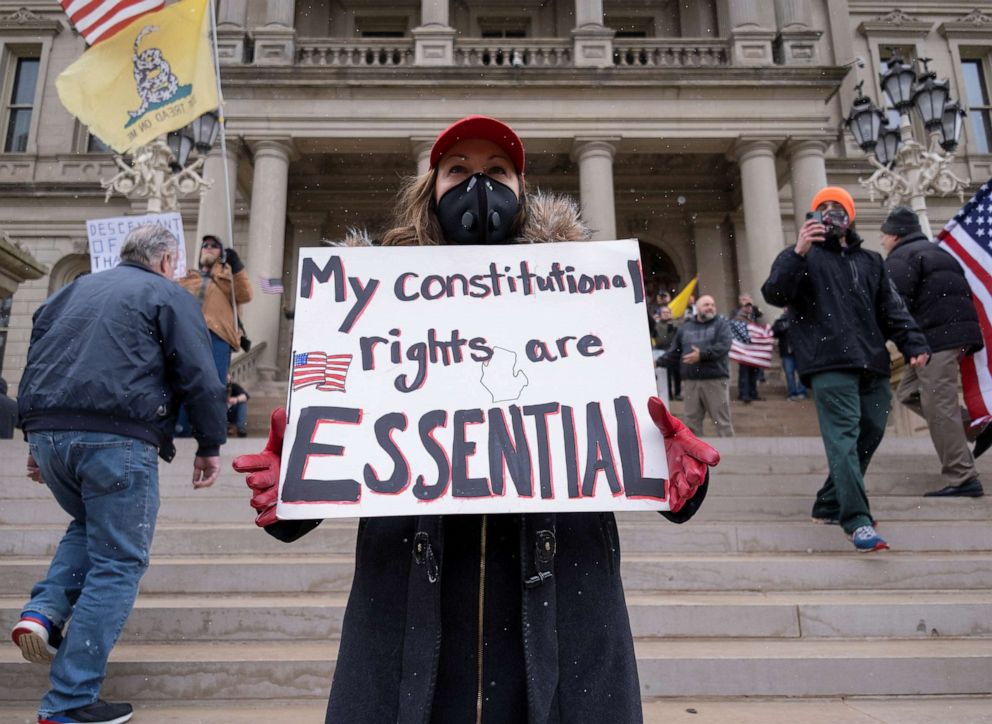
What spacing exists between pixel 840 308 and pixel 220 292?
577cm

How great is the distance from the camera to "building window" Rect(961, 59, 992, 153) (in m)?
23.4

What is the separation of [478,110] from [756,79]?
22.0 ft

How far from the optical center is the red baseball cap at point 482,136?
1.78 meters

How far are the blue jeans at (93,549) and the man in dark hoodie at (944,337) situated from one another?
5554 millimetres

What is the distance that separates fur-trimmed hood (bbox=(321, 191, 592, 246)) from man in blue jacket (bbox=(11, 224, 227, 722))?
56.8 inches

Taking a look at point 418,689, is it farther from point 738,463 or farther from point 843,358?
point 738,463

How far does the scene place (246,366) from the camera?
563 inches

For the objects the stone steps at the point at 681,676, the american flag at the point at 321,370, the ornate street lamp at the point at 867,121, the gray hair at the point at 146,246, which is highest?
the ornate street lamp at the point at 867,121

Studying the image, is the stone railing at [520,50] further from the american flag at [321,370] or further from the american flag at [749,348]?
the american flag at [321,370]

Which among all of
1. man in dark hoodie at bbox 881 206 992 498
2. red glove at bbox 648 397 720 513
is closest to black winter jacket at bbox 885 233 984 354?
man in dark hoodie at bbox 881 206 992 498

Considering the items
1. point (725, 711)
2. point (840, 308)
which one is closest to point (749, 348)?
point (840, 308)

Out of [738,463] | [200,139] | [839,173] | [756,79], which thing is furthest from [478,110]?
[738,463]

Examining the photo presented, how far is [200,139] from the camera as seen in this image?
434 inches

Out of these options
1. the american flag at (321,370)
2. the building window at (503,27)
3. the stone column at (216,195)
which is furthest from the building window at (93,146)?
the american flag at (321,370)
